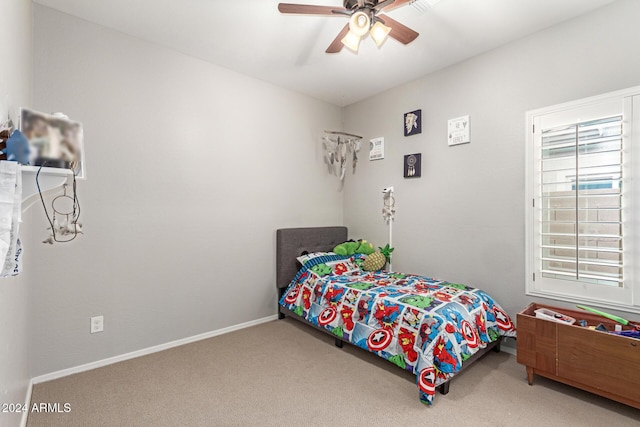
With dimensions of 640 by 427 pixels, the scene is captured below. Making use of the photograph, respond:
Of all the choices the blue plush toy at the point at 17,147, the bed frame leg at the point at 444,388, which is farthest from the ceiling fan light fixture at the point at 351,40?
the bed frame leg at the point at 444,388

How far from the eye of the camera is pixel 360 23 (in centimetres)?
189

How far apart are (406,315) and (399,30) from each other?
192 centimetres

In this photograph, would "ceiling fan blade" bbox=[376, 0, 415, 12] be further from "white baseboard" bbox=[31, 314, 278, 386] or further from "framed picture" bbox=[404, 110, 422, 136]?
"white baseboard" bbox=[31, 314, 278, 386]

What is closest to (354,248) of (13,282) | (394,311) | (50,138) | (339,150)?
(339,150)

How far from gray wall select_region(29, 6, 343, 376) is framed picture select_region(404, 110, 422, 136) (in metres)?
1.28

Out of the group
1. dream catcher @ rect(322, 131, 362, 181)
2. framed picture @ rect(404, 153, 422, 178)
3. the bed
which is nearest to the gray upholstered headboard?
the bed

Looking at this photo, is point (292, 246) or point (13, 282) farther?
point (292, 246)

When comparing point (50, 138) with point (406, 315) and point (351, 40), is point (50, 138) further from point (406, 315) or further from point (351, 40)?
point (406, 315)

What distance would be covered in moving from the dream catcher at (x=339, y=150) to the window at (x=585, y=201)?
1.92 meters

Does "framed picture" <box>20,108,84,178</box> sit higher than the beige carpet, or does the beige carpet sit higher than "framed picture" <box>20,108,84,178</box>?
"framed picture" <box>20,108,84,178</box>

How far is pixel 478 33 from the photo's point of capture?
2.58 meters

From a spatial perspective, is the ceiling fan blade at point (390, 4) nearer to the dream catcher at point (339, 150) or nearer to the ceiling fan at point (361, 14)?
the ceiling fan at point (361, 14)

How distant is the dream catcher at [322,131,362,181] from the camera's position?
13.1ft

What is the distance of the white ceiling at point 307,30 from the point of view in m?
2.26
